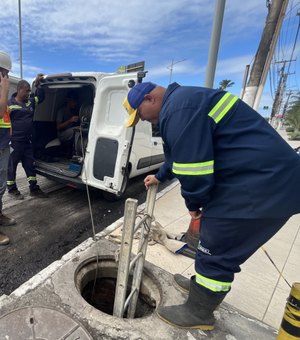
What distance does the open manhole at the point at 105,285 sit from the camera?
94.6 inches

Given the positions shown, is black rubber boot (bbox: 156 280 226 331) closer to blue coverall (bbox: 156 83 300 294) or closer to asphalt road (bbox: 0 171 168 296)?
blue coverall (bbox: 156 83 300 294)

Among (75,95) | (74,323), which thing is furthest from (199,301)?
(75,95)

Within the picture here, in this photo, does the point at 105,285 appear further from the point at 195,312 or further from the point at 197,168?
the point at 197,168

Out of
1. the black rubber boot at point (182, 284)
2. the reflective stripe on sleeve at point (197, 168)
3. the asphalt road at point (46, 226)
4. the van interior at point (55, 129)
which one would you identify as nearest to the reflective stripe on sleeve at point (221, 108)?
the reflective stripe on sleeve at point (197, 168)

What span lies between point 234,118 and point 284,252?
274 centimetres

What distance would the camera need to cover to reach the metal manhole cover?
164 cm

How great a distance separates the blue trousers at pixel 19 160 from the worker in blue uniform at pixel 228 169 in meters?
3.61

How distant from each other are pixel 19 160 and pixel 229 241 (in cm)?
415

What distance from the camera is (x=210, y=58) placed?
3592 millimetres

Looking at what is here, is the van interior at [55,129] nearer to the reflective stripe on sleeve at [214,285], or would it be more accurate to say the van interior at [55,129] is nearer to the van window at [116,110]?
the van window at [116,110]

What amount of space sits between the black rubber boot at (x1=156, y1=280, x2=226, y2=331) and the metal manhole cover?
0.64 metres

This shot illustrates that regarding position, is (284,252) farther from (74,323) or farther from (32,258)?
(32,258)

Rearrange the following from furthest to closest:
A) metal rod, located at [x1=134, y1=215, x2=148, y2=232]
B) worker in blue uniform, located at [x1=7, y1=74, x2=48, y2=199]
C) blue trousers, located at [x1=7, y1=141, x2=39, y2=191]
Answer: blue trousers, located at [x1=7, y1=141, x2=39, y2=191]
worker in blue uniform, located at [x1=7, y1=74, x2=48, y2=199]
metal rod, located at [x1=134, y1=215, x2=148, y2=232]

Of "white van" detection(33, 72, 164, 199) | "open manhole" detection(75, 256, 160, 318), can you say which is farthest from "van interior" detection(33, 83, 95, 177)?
"open manhole" detection(75, 256, 160, 318)
